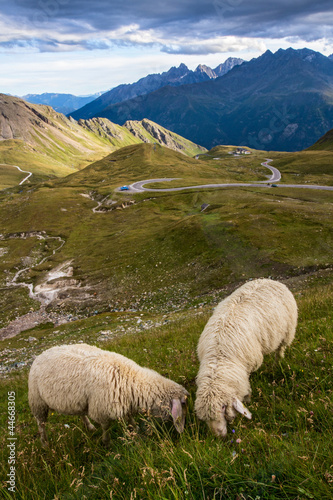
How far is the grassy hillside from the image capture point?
12.4ft

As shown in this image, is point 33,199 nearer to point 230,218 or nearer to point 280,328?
point 230,218

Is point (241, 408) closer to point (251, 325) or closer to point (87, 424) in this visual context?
point (251, 325)

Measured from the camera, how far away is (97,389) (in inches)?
299

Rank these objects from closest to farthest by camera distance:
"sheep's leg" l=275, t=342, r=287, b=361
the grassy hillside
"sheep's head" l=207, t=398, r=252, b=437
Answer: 1. the grassy hillside
2. "sheep's head" l=207, t=398, r=252, b=437
3. "sheep's leg" l=275, t=342, r=287, b=361

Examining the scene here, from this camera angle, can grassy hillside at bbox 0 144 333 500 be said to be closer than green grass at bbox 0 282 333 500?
No

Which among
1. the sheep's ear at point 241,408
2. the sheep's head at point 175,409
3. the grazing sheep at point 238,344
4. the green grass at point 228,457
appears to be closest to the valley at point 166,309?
the green grass at point 228,457

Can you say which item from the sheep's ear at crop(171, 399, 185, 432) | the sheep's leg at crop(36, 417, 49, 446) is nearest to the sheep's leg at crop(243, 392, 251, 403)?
the sheep's ear at crop(171, 399, 185, 432)

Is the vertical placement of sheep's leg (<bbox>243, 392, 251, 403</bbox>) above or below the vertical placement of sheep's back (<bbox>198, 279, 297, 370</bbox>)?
below

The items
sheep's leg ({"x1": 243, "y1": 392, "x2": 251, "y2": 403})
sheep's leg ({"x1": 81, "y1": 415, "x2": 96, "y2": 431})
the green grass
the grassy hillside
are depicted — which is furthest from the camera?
sheep's leg ({"x1": 81, "y1": 415, "x2": 96, "y2": 431})

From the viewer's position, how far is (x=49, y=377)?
827cm

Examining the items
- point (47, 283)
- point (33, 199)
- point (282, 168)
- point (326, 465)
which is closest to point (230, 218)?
point (47, 283)

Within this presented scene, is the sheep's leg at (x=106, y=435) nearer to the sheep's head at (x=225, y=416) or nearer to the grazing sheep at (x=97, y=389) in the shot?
the grazing sheep at (x=97, y=389)

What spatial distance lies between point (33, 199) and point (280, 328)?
446ft

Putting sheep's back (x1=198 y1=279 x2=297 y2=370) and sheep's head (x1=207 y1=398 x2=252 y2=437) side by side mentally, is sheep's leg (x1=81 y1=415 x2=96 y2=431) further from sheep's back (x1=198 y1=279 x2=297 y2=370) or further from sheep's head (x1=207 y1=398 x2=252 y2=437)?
sheep's head (x1=207 y1=398 x2=252 y2=437)
